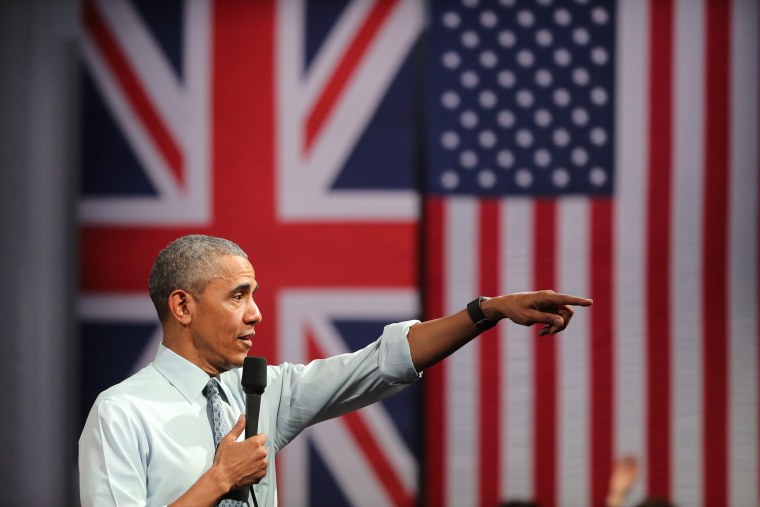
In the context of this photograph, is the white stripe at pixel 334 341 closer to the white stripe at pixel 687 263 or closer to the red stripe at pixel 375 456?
the red stripe at pixel 375 456

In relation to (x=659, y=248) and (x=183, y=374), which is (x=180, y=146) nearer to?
(x=659, y=248)

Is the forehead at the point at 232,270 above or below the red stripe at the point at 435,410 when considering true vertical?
above

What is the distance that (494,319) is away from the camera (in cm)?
156

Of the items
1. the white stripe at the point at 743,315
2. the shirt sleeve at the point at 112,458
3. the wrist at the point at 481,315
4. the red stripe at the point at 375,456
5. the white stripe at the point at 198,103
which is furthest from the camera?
the white stripe at the point at 198,103

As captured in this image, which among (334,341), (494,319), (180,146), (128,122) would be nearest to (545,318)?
(494,319)

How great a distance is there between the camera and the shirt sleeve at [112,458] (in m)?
Result: 1.42

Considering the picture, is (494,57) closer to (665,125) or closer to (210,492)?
(665,125)

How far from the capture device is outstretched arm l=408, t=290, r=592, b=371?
4.82ft

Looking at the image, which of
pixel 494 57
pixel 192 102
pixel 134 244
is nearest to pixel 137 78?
pixel 192 102

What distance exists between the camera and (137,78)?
167 inches

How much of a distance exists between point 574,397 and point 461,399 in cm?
46

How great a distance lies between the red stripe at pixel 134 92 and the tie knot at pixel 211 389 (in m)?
2.74

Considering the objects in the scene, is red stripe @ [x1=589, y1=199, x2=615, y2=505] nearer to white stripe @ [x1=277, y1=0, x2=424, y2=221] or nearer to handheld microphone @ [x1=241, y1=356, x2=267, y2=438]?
white stripe @ [x1=277, y1=0, x2=424, y2=221]

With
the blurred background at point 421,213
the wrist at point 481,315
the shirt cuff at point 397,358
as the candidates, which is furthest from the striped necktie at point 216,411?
the blurred background at point 421,213
